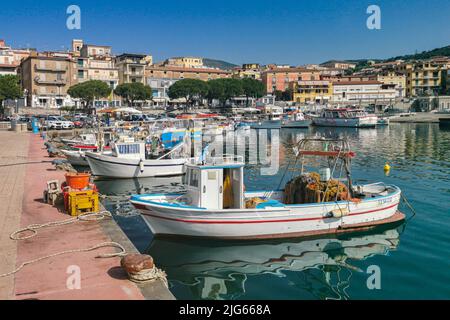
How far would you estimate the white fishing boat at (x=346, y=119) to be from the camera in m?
71.9

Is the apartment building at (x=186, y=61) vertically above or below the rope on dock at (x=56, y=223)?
above

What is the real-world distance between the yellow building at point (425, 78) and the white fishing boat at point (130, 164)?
103 meters

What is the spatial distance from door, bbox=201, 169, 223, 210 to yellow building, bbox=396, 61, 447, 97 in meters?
112

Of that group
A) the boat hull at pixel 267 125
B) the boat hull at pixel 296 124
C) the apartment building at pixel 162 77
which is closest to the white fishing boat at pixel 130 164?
the boat hull at pixel 267 125

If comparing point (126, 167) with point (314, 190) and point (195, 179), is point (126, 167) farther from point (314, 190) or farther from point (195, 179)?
point (314, 190)

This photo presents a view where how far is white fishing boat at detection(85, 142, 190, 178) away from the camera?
2544 centimetres

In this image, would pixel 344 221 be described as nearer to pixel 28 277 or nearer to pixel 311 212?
pixel 311 212

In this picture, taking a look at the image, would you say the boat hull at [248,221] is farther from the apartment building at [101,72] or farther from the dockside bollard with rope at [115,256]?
the apartment building at [101,72]

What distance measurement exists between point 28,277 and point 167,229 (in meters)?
5.37

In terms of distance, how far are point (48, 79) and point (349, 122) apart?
55.9 metres

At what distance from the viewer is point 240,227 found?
13578mm

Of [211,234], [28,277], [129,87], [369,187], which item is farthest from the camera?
[129,87]

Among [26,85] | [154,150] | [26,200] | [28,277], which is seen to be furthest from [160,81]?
[28,277]

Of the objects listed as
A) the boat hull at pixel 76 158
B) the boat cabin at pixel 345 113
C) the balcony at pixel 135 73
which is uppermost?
the balcony at pixel 135 73
